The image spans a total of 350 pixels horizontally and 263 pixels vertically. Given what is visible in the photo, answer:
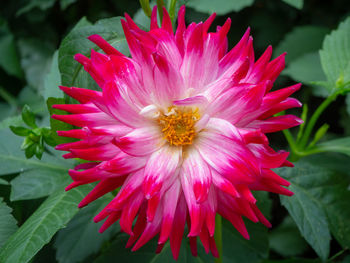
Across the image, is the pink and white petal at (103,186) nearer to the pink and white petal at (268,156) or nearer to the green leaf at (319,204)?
the pink and white petal at (268,156)

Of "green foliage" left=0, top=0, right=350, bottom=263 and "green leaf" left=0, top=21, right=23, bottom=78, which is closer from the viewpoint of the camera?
"green foliage" left=0, top=0, right=350, bottom=263

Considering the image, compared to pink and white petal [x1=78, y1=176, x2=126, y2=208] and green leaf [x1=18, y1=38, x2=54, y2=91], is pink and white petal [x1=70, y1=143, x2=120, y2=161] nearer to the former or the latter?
pink and white petal [x1=78, y1=176, x2=126, y2=208]

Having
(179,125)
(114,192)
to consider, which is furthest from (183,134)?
(114,192)

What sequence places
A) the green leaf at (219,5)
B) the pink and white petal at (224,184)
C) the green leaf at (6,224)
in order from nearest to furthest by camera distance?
the pink and white petal at (224,184) < the green leaf at (6,224) < the green leaf at (219,5)

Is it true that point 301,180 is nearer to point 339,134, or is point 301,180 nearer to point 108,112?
point 108,112

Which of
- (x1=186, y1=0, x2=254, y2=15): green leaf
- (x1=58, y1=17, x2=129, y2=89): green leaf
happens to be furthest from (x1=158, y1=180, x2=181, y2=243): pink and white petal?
(x1=186, y1=0, x2=254, y2=15): green leaf

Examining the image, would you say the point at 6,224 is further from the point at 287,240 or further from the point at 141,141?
the point at 287,240

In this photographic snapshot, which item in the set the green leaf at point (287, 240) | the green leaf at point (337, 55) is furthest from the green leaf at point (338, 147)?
the green leaf at point (287, 240)
